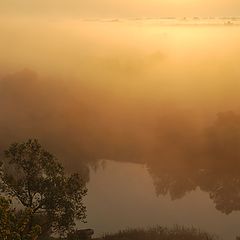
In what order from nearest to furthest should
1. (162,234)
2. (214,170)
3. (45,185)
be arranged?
1. (45,185)
2. (162,234)
3. (214,170)

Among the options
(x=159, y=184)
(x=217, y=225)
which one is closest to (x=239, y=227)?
(x=217, y=225)

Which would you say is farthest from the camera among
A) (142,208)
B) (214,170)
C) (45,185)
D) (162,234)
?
(214,170)

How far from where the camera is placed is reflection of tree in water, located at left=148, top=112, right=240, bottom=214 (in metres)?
96.0

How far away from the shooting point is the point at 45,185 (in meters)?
41.1

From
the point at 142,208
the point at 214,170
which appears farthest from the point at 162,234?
the point at 214,170

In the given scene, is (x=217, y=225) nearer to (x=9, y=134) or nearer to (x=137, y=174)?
(x=137, y=174)

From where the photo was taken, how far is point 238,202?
89.9 metres

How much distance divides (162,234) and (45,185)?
1306 inches

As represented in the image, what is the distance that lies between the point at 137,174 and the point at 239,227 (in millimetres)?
39084

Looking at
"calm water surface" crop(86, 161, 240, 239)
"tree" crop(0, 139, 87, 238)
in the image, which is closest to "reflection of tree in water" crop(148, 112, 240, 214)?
"calm water surface" crop(86, 161, 240, 239)

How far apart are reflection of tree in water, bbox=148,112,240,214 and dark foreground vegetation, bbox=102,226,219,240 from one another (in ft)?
54.5

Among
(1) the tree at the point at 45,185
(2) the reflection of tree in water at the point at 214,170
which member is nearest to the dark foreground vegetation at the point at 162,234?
(2) the reflection of tree in water at the point at 214,170

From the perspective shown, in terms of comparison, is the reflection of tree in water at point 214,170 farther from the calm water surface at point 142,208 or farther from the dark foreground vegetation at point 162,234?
the dark foreground vegetation at point 162,234

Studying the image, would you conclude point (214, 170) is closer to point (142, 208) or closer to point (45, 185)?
point (142, 208)
